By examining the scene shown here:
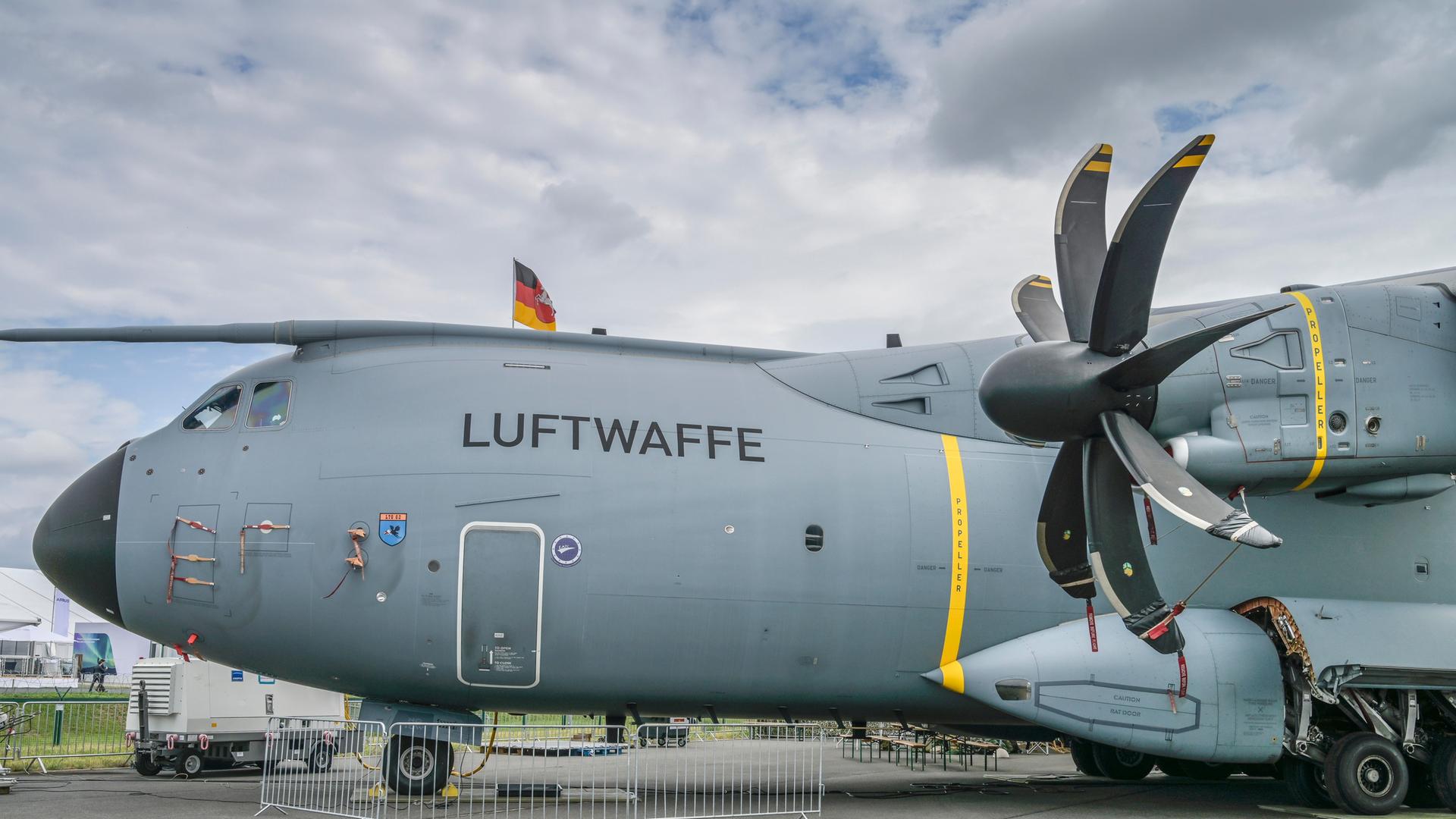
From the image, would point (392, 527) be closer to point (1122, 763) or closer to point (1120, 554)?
point (1120, 554)

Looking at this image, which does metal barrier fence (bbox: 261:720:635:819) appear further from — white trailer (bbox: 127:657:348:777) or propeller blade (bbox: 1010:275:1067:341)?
propeller blade (bbox: 1010:275:1067:341)

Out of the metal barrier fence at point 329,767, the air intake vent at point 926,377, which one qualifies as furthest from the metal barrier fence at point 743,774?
the air intake vent at point 926,377

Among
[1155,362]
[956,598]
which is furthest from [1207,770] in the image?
[1155,362]

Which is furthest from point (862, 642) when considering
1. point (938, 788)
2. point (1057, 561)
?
point (938, 788)

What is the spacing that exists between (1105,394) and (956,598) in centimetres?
274

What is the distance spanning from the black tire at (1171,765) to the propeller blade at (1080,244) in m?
7.47

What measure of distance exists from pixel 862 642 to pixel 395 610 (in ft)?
14.9

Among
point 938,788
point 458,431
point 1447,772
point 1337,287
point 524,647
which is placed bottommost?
point 938,788

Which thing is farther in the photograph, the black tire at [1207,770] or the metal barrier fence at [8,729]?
the metal barrier fence at [8,729]

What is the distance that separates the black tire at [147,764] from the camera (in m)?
15.3

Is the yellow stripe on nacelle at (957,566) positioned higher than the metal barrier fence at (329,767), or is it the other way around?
the yellow stripe on nacelle at (957,566)

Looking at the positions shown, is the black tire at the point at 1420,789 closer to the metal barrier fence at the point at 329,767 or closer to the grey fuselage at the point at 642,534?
the grey fuselage at the point at 642,534

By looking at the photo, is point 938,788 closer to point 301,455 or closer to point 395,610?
point 395,610

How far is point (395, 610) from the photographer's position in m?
10.1
